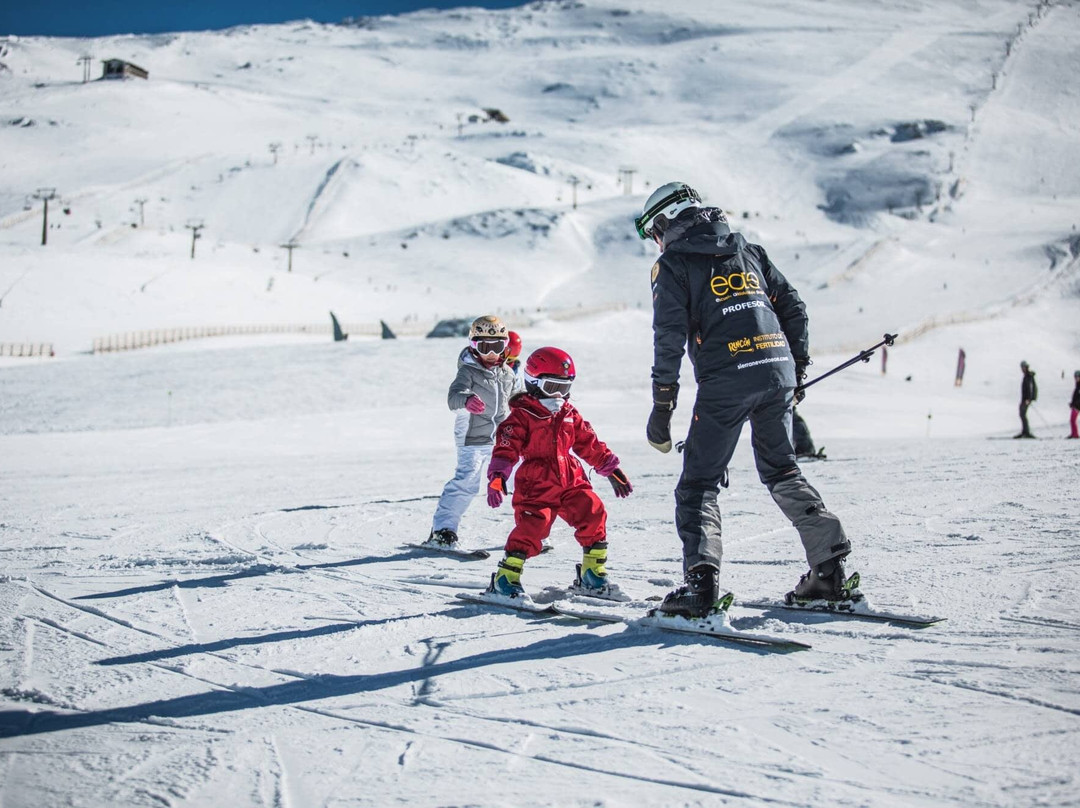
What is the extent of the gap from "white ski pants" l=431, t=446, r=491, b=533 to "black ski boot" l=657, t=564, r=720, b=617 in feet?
10.9

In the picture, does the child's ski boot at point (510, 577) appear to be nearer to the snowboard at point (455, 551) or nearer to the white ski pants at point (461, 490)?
the snowboard at point (455, 551)

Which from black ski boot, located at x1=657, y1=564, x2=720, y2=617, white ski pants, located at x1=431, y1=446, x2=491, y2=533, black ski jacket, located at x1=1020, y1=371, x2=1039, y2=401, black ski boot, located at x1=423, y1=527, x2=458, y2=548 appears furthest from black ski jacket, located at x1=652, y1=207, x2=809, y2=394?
black ski jacket, located at x1=1020, y1=371, x2=1039, y2=401

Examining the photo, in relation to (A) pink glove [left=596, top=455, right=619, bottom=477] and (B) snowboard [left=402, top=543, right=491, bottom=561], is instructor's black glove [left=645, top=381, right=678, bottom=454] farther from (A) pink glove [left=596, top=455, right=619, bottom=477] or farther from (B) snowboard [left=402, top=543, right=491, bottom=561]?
(B) snowboard [left=402, top=543, right=491, bottom=561]

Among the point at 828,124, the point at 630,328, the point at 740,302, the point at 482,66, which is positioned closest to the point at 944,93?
the point at 828,124

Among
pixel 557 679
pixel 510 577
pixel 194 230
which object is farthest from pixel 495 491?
pixel 194 230

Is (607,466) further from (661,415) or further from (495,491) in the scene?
(661,415)

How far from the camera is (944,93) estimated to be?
445 feet

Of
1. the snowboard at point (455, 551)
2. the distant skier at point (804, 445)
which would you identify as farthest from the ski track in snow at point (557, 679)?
the distant skier at point (804, 445)

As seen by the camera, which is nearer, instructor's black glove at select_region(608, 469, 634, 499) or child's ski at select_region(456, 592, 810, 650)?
child's ski at select_region(456, 592, 810, 650)

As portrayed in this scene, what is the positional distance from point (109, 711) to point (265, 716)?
0.65 m

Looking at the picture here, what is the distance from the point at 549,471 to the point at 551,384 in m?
0.53

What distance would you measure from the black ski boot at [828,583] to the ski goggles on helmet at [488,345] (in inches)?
137

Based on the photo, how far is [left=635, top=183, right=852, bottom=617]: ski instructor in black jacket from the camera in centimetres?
519

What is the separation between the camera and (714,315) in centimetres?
524
